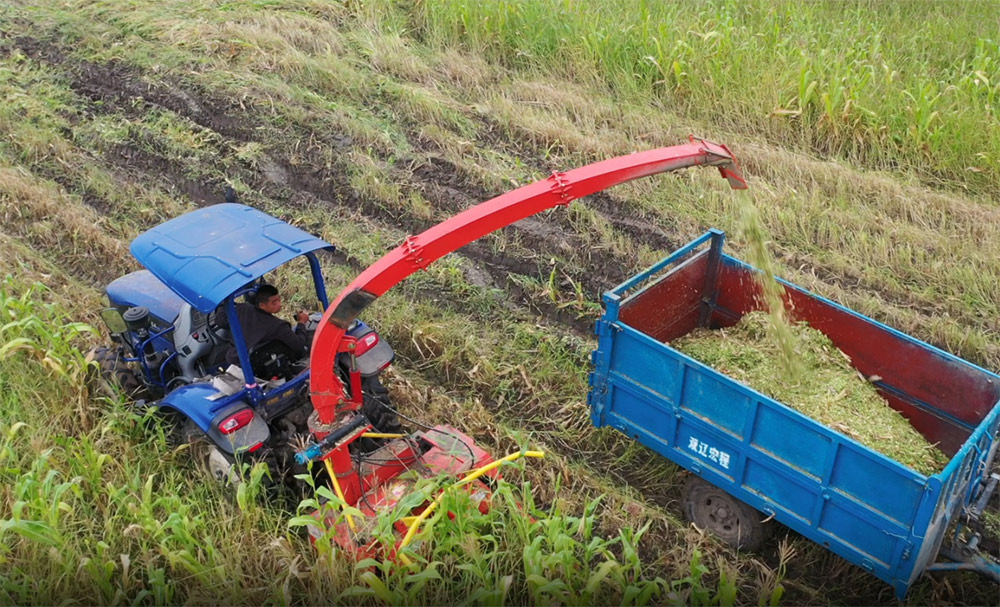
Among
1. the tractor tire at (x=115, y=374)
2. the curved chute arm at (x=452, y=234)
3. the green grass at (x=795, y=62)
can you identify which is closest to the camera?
the curved chute arm at (x=452, y=234)

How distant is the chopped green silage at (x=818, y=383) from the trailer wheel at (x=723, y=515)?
705mm

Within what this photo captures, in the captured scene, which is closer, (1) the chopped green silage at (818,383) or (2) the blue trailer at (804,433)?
(2) the blue trailer at (804,433)

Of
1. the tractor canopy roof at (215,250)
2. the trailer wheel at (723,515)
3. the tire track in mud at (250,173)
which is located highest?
the tractor canopy roof at (215,250)

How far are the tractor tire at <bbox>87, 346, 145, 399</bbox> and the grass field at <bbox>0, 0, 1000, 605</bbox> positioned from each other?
135mm

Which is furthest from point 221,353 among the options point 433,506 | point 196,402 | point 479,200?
point 479,200

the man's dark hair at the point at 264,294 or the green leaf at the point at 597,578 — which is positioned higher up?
the man's dark hair at the point at 264,294

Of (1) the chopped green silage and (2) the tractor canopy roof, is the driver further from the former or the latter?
(1) the chopped green silage

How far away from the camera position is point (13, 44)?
12.1 m

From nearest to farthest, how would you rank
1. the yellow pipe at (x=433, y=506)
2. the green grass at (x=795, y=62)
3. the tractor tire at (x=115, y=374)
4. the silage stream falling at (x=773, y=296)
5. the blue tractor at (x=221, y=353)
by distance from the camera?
the yellow pipe at (x=433, y=506) < the blue tractor at (x=221, y=353) < the silage stream falling at (x=773, y=296) < the tractor tire at (x=115, y=374) < the green grass at (x=795, y=62)

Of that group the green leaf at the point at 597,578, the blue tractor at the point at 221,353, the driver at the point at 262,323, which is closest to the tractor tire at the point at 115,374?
the blue tractor at the point at 221,353

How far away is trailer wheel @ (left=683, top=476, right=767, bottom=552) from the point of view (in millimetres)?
5367

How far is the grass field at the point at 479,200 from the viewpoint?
4.87 meters

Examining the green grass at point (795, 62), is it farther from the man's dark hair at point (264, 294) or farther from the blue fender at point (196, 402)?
the blue fender at point (196, 402)

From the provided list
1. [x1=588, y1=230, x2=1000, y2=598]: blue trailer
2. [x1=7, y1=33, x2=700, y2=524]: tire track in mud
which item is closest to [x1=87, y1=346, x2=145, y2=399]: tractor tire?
[x1=7, y1=33, x2=700, y2=524]: tire track in mud
